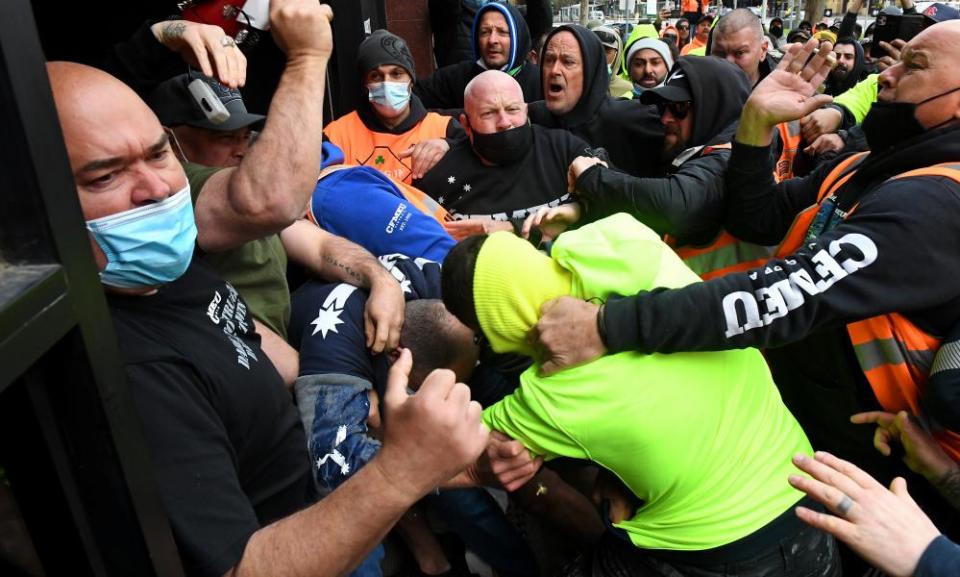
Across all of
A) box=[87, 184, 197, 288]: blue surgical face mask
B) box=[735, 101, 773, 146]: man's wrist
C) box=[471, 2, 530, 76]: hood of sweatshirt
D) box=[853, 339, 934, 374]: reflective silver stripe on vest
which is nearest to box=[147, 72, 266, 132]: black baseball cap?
box=[87, 184, 197, 288]: blue surgical face mask

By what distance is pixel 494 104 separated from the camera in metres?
3.30

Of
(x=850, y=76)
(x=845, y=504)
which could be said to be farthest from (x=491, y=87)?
(x=850, y=76)

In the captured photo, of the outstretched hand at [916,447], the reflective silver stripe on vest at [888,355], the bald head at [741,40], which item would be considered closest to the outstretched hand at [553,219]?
the reflective silver stripe on vest at [888,355]

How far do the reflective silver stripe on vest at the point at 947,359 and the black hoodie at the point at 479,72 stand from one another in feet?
12.1

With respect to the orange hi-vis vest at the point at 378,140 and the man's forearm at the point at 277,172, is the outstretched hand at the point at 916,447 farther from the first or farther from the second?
the orange hi-vis vest at the point at 378,140

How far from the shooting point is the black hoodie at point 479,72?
15.9 feet

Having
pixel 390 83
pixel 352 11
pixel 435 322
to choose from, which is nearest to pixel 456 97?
pixel 352 11

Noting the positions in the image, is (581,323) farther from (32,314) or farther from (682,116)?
(682,116)

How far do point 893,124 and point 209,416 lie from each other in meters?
1.80

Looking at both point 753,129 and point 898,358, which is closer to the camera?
point 898,358

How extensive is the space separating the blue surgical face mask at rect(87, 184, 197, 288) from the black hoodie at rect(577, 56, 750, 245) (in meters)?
1.68

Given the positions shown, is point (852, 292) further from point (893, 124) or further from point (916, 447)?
point (893, 124)

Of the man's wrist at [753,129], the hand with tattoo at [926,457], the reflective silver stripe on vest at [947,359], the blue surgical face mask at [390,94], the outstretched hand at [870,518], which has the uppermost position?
the man's wrist at [753,129]

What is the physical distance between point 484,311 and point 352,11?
3879 millimetres
